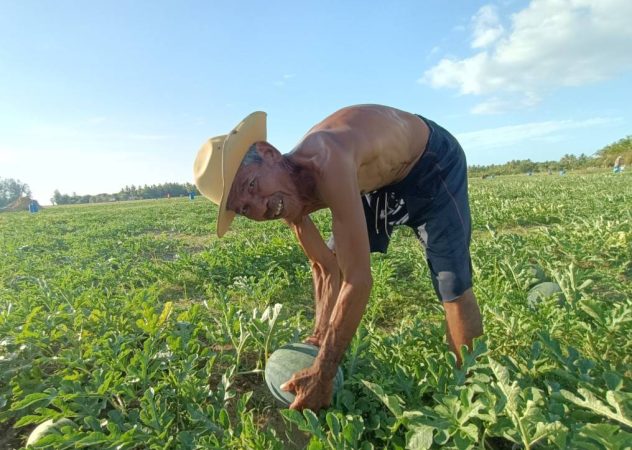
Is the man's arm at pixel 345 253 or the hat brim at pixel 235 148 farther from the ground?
the hat brim at pixel 235 148

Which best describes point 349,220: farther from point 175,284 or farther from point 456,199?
point 175,284

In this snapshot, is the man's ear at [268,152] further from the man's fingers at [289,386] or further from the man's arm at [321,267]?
the man's fingers at [289,386]

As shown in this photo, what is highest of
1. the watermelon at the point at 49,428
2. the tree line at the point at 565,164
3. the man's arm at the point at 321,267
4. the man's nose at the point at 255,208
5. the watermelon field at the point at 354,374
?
the tree line at the point at 565,164

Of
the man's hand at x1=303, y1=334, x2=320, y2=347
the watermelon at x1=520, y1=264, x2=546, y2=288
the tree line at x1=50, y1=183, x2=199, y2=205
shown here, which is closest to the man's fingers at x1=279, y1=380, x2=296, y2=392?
the man's hand at x1=303, y1=334, x2=320, y2=347

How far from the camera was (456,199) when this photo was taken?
8.48ft

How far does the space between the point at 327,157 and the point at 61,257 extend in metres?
7.45

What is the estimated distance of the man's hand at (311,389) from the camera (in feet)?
6.27

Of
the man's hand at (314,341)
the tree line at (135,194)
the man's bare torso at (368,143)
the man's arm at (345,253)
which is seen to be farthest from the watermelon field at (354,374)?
the tree line at (135,194)

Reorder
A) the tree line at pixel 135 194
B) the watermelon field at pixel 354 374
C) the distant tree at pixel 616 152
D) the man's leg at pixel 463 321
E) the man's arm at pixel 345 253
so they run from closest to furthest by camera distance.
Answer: the watermelon field at pixel 354 374
the man's arm at pixel 345 253
the man's leg at pixel 463 321
the distant tree at pixel 616 152
the tree line at pixel 135 194

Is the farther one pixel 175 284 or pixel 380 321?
pixel 175 284

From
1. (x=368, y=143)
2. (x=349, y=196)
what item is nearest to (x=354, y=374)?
(x=349, y=196)

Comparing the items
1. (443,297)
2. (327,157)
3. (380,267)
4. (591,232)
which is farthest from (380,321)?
(591,232)

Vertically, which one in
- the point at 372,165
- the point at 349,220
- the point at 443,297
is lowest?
the point at 443,297

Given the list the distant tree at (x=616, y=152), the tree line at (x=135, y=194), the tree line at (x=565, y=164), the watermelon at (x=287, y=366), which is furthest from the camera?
the tree line at (x=135, y=194)
